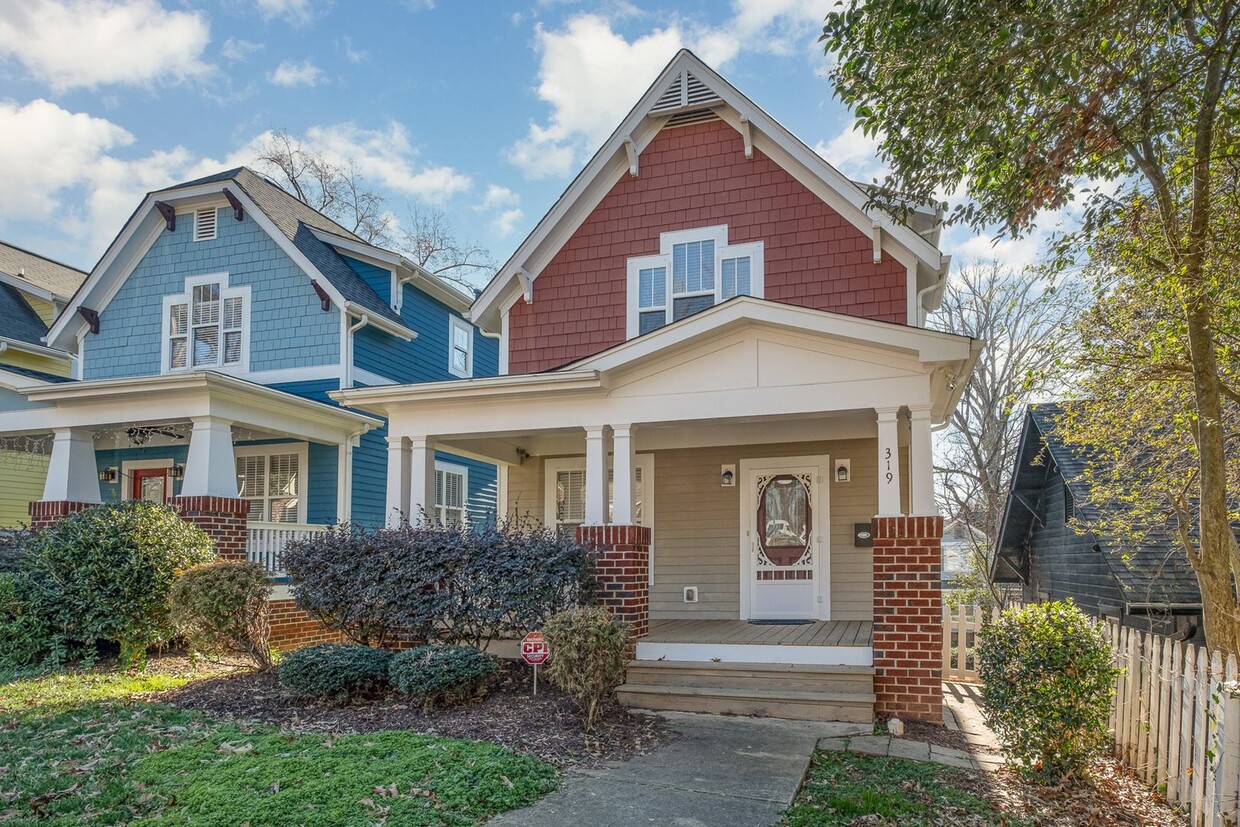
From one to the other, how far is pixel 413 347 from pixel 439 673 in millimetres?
9579

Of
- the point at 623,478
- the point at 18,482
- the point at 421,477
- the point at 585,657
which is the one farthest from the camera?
the point at 18,482

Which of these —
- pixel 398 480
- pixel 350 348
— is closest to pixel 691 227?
pixel 398 480

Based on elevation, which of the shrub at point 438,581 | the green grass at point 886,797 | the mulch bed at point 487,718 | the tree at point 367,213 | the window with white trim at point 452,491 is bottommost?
the green grass at point 886,797

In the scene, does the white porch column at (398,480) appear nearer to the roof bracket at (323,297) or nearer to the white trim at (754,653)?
the white trim at (754,653)

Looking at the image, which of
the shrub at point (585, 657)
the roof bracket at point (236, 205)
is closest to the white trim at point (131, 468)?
the roof bracket at point (236, 205)

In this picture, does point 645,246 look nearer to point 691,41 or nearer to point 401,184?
point 691,41

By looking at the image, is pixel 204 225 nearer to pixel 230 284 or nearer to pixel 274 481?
pixel 230 284

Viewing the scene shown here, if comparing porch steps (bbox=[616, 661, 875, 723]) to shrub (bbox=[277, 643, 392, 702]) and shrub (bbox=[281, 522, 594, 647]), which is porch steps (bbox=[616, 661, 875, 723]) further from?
shrub (bbox=[277, 643, 392, 702])

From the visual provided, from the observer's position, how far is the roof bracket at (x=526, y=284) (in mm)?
10945

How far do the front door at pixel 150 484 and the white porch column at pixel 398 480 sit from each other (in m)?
7.10

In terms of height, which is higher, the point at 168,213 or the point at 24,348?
the point at 168,213

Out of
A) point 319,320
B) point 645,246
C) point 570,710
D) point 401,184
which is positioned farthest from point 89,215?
point 570,710

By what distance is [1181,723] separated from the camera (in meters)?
5.17

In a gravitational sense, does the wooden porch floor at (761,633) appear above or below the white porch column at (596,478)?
below
